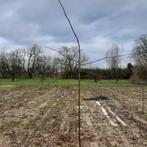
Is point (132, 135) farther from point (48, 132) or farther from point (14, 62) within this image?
point (14, 62)

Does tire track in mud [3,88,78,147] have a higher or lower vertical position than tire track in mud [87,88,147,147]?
higher

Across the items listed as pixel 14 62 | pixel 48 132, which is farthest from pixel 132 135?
pixel 14 62

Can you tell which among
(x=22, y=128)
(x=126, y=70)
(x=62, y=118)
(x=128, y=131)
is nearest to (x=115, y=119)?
(x=62, y=118)

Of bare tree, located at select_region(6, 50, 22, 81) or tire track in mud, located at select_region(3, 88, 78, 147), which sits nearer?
tire track in mud, located at select_region(3, 88, 78, 147)

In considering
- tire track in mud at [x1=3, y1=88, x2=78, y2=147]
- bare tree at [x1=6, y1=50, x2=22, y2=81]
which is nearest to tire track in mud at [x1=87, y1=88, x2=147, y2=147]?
tire track in mud at [x1=3, y1=88, x2=78, y2=147]

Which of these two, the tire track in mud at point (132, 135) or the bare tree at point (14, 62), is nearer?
the tire track in mud at point (132, 135)

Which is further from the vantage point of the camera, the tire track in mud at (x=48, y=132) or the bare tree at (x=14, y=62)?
the bare tree at (x=14, y=62)

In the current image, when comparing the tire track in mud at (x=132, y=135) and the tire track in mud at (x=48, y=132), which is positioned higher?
the tire track in mud at (x=48, y=132)

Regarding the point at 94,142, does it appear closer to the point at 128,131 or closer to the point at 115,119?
the point at 128,131

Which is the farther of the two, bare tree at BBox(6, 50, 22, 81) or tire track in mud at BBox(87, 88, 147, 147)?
bare tree at BBox(6, 50, 22, 81)

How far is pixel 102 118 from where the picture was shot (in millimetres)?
14453

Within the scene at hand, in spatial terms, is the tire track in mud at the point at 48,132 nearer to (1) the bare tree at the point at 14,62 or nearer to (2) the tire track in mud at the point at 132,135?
(2) the tire track in mud at the point at 132,135

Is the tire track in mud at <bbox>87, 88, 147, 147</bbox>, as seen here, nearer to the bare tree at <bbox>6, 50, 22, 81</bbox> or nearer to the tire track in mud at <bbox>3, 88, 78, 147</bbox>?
the tire track in mud at <bbox>3, 88, 78, 147</bbox>

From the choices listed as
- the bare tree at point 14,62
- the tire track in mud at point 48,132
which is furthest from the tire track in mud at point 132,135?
the bare tree at point 14,62
